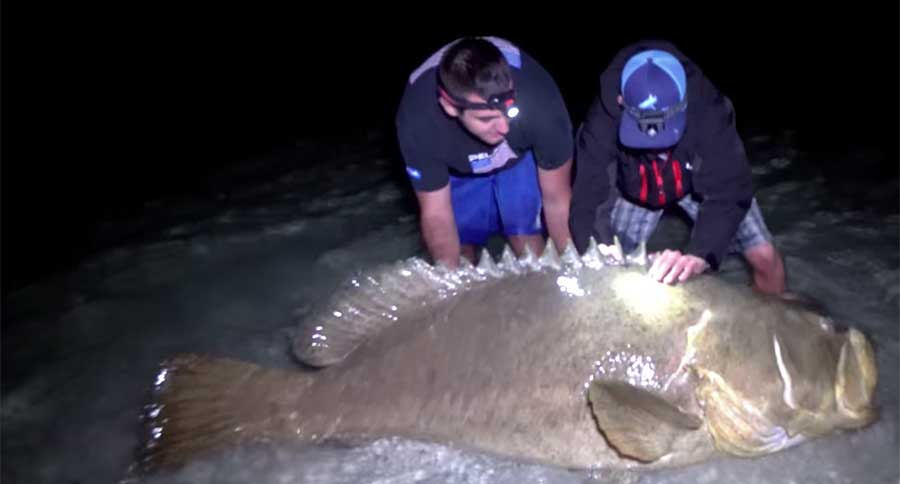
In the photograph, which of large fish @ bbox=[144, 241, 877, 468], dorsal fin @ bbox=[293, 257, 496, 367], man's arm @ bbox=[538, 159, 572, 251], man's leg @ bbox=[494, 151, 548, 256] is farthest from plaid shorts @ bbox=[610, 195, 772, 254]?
dorsal fin @ bbox=[293, 257, 496, 367]

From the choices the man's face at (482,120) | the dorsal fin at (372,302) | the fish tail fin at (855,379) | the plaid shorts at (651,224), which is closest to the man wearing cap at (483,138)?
the man's face at (482,120)

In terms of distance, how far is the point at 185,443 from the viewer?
3.19 metres

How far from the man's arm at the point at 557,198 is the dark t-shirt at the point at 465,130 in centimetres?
5

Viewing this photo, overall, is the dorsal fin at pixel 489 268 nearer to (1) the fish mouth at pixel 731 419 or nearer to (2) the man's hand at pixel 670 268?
(2) the man's hand at pixel 670 268

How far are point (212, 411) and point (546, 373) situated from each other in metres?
1.31

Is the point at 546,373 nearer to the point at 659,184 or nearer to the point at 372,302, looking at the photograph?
the point at 372,302

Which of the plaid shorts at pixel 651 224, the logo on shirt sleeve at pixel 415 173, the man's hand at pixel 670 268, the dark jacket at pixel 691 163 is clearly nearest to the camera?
the man's hand at pixel 670 268

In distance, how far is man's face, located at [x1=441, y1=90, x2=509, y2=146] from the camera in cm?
349

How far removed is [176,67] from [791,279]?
32.6 ft

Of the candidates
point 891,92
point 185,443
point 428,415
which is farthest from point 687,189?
point 891,92

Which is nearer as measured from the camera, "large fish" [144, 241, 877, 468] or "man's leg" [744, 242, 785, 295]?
"large fish" [144, 241, 877, 468]

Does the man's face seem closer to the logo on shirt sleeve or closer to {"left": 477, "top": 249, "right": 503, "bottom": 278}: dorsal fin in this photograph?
the logo on shirt sleeve

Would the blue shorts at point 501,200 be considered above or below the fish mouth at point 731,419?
above

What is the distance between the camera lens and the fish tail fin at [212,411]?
10.5 feet
